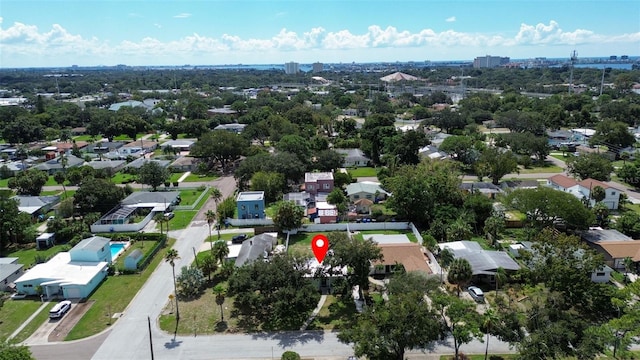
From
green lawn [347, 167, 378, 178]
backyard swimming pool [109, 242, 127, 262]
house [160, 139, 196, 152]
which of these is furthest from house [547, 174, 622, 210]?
house [160, 139, 196, 152]

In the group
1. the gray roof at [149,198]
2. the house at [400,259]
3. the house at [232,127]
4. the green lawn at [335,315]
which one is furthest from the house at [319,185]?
the house at [232,127]

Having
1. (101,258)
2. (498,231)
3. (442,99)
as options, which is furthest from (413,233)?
(442,99)

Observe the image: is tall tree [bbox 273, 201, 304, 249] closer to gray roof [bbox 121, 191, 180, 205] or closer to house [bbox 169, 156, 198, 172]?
gray roof [bbox 121, 191, 180, 205]

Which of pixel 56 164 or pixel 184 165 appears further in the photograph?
pixel 184 165

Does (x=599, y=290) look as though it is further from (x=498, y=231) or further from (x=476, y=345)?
(x=498, y=231)

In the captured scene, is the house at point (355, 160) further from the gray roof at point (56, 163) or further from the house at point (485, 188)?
Result: the gray roof at point (56, 163)

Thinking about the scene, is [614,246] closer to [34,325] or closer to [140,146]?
[34,325]

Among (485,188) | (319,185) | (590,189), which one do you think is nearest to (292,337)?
(319,185)
